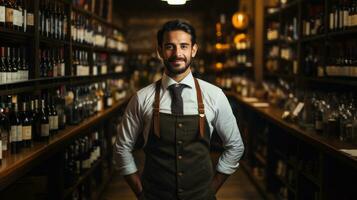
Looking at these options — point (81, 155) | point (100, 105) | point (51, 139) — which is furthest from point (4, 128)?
point (100, 105)

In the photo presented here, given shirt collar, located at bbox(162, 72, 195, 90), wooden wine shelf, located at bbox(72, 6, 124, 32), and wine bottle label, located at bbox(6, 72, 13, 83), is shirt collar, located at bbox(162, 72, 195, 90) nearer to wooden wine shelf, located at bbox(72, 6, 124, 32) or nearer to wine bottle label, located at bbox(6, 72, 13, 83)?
wine bottle label, located at bbox(6, 72, 13, 83)

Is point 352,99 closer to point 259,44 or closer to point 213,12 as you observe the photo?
point 259,44

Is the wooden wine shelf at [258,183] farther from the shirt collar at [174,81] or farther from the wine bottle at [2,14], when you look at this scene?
the wine bottle at [2,14]

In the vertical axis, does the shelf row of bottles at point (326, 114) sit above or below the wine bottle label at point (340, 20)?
below

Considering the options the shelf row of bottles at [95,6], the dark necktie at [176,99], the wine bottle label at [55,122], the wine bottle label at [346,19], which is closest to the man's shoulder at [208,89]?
the dark necktie at [176,99]

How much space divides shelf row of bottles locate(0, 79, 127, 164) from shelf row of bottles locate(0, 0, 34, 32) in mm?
496

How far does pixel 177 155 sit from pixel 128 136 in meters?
0.30

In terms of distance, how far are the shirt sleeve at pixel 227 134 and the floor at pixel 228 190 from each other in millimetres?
3106

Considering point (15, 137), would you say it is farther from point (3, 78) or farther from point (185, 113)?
point (185, 113)

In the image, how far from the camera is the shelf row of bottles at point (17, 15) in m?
3.27

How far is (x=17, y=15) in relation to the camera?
3.45 metres

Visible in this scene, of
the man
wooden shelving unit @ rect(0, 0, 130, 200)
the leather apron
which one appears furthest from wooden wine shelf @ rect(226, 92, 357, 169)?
wooden shelving unit @ rect(0, 0, 130, 200)

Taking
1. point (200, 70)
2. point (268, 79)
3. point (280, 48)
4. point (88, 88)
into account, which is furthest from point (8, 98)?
point (200, 70)

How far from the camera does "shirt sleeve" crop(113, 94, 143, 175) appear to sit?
2.51 metres
